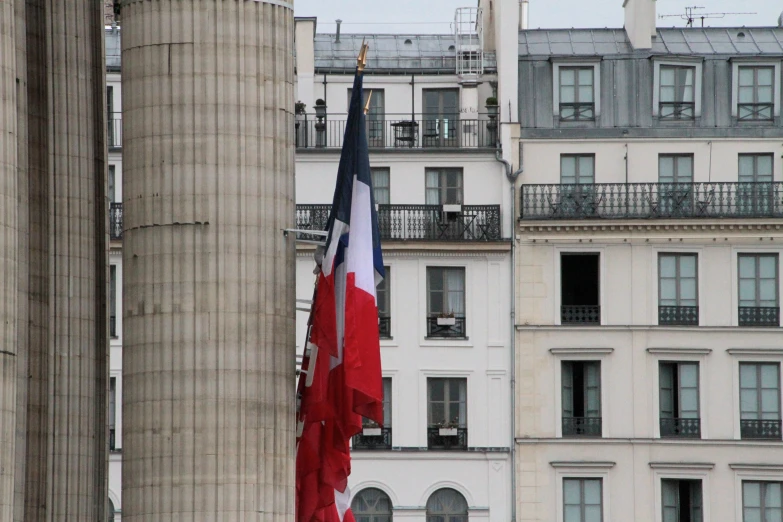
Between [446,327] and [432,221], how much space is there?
10.6 feet

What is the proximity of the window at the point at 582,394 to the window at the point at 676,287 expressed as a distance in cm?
260

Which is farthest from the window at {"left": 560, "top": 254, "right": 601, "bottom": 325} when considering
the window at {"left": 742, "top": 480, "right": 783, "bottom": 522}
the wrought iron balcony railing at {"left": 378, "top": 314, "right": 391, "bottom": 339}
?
the window at {"left": 742, "top": 480, "right": 783, "bottom": 522}

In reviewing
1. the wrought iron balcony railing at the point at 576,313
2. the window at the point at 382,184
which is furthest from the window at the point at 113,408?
the wrought iron balcony railing at the point at 576,313

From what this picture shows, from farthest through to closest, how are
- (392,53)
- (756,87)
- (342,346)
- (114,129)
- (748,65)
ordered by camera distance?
1. (392,53)
2. (114,129)
3. (756,87)
4. (748,65)
5. (342,346)

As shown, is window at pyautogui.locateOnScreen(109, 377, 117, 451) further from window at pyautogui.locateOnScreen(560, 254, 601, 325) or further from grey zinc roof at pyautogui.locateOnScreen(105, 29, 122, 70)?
window at pyautogui.locateOnScreen(560, 254, 601, 325)

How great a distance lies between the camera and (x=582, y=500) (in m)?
62.7

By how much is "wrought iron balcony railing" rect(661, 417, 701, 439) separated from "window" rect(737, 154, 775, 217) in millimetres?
6491

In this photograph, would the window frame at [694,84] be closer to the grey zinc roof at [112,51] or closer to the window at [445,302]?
the window at [445,302]

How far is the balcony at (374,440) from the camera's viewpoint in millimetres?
62750

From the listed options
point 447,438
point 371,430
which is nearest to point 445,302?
point 447,438

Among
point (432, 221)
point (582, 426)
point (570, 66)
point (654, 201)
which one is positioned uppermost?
point (570, 66)

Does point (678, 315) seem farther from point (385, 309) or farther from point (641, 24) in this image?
point (641, 24)

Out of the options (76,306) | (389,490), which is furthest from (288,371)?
(389,490)

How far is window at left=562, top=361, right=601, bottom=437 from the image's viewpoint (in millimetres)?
63344
